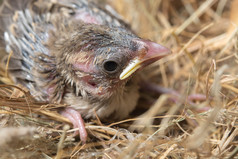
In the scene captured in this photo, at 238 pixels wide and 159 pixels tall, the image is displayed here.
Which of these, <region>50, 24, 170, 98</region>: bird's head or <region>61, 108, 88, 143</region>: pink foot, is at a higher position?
<region>50, 24, 170, 98</region>: bird's head

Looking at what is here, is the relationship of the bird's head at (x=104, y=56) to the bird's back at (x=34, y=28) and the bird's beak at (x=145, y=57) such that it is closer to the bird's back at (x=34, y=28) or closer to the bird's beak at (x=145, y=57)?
the bird's beak at (x=145, y=57)

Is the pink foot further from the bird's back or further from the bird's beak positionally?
the bird's beak

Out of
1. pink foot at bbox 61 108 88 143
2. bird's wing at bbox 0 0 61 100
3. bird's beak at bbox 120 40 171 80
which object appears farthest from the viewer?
bird's wing at bbox 0 0 61 100

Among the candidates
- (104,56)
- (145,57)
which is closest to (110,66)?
(104,56)

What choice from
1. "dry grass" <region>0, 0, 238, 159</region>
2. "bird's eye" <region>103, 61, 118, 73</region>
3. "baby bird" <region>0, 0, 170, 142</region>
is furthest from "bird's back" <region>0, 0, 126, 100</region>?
"bird's eye" <region>103, 61, 118, 73</region>

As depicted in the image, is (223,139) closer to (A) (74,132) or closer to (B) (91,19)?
(A) (74,132)

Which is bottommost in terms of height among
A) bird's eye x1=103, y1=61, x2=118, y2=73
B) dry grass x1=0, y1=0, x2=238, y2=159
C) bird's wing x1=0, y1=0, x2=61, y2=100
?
dry grass x1=0, y1=0, x2=238, y2=159

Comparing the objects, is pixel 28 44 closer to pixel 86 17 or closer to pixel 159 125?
pixel 86 17

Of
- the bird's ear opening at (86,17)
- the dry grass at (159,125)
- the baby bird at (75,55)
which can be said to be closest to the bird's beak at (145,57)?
the baby bird at (75,55)
